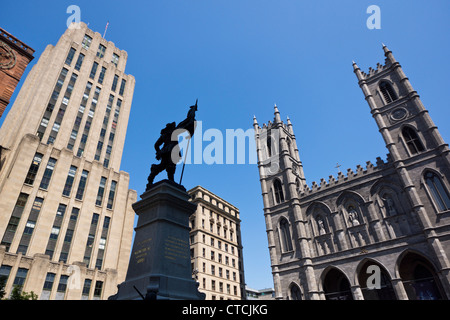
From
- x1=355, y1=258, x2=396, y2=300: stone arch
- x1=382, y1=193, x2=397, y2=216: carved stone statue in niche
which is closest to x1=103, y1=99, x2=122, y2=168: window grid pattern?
x1=355, y1=258, x2=396, y2=300: stone arch

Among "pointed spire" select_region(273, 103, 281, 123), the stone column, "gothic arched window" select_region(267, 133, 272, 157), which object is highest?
"pointed spire" select_region(273, 103, 281, 123)

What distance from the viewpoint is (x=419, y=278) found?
→ 99.7 feet

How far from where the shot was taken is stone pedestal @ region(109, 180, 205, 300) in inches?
297

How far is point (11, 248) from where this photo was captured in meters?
28.8

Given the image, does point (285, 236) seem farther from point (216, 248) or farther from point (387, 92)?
point (387, 92)

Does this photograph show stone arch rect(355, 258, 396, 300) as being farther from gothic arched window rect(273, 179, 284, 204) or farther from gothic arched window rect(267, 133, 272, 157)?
gothic arched window rect(267, 133, 272, 157)

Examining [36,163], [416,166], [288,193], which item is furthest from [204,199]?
[416,166]

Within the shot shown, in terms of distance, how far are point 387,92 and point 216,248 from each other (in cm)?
4278

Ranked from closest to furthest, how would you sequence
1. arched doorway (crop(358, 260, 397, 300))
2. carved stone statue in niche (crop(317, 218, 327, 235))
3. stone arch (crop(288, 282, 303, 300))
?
arched doorway (crop(358, 260, 397, 300)) < stone arch (crop(288, 282, 303, 300)) < carved stone statue in niche (crop(317, 218, 327, 235))

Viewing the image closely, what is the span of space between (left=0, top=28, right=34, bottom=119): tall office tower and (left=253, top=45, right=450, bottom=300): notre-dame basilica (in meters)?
36.3

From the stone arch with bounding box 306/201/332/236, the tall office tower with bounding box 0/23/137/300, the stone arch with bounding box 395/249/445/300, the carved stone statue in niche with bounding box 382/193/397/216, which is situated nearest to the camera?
the stone arch with bounding box 395/249/445/300

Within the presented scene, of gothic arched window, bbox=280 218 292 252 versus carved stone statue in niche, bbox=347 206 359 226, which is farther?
gothic arched window, bbox=280 218 292 252

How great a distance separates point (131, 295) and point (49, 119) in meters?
41.4

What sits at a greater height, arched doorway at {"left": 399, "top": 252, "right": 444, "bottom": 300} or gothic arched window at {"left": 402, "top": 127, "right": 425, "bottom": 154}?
gothic arched window at {"left": 402, "top": 127, "right": 425, "bottom": 154}
